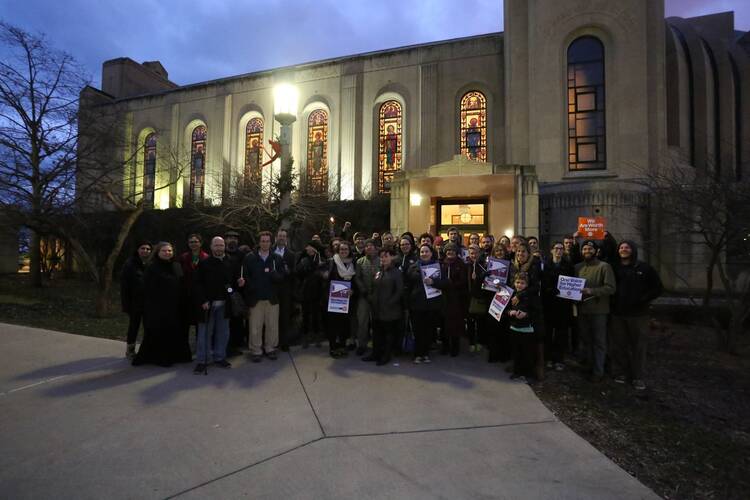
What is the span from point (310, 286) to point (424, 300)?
2234 millimetres

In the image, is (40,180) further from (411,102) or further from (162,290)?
(411,102)

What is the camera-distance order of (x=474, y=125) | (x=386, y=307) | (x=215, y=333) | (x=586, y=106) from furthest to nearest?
(x=474, y=125), (x=586, y=106), (x=386, y=307), (x=215, y=333)

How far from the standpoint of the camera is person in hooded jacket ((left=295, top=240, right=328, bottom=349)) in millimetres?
7254

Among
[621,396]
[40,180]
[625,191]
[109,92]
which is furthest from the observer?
[109,92]

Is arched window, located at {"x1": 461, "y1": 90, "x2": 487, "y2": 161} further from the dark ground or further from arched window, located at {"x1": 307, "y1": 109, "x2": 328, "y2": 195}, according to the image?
the dark ground

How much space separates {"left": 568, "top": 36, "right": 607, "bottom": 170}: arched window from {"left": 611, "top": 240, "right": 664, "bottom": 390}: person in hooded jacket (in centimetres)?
1747

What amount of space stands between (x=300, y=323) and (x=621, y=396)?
232 inches

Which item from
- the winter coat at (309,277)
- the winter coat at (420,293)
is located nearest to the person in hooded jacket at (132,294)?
the winter coat at (309,277)

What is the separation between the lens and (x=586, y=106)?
69.4ft

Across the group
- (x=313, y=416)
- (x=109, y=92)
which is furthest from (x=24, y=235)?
(x=313, y=416)

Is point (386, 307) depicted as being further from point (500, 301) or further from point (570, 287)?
point (570, 287)

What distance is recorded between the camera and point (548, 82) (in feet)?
69.3

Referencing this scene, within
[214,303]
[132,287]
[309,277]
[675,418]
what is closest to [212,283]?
[214,303]

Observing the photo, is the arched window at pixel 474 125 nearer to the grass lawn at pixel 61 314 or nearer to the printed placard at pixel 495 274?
the printed placard at pixel 495 274
